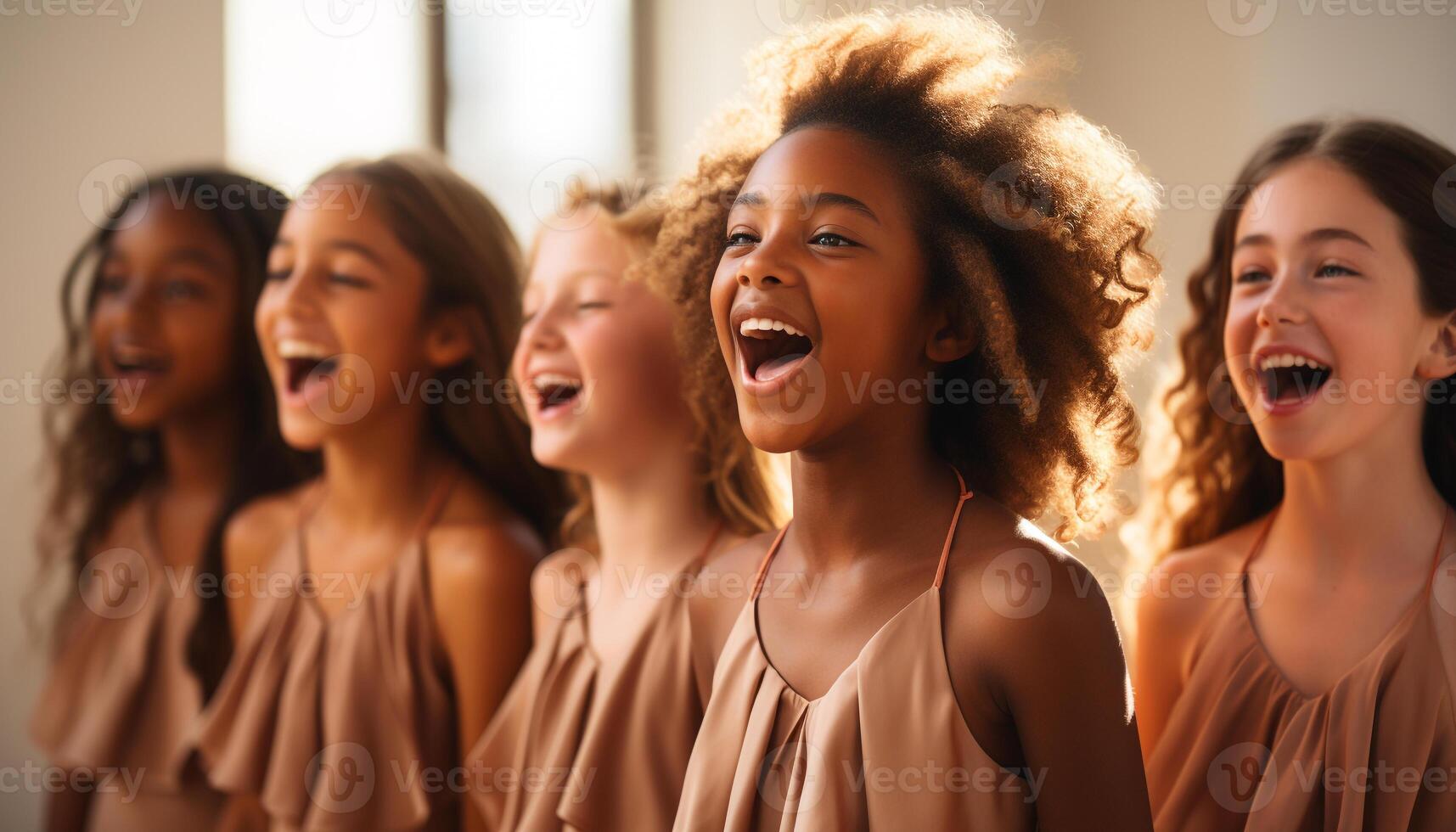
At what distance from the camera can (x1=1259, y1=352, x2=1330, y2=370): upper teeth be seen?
4.61ft

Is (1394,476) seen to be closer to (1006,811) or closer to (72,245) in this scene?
(1006,811)

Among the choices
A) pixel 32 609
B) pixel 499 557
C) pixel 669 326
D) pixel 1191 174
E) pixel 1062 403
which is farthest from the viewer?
pixel 32 609

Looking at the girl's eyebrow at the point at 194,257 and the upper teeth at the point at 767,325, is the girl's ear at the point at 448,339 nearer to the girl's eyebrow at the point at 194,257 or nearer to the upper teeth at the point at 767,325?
the girl's eyebrow at the point at 194,257

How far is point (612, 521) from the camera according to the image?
1.78m

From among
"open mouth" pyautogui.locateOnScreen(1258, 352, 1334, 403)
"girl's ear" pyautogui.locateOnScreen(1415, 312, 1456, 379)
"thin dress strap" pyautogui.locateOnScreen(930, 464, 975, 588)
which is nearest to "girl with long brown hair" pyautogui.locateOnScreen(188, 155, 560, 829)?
"thin dress strap" pyautogui.locateOnScreen(930, 464, 975, 588)

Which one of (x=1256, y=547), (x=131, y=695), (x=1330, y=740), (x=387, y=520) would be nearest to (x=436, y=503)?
(x=387, y=520)

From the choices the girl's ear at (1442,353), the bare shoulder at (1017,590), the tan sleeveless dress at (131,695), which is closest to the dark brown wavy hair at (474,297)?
the tan sleeveless dress at (131,695)

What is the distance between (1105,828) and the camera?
1.17 meters

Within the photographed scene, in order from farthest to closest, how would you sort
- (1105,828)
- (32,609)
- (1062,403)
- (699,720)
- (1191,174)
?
1. (32,609)
2. (1191,174)
3. (699,720)
4. (1062,403)
5. (1105,828)

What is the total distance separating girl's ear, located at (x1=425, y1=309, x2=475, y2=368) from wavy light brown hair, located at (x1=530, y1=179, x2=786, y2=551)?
33cm

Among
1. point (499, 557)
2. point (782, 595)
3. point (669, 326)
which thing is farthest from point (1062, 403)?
point (499, 557)

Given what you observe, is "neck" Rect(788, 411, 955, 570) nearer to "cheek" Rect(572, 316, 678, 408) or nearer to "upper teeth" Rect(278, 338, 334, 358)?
"cheek" Rect(572, 316, 678, 408)

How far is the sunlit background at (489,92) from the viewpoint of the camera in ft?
6.48

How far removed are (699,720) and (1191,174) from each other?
1249mm
